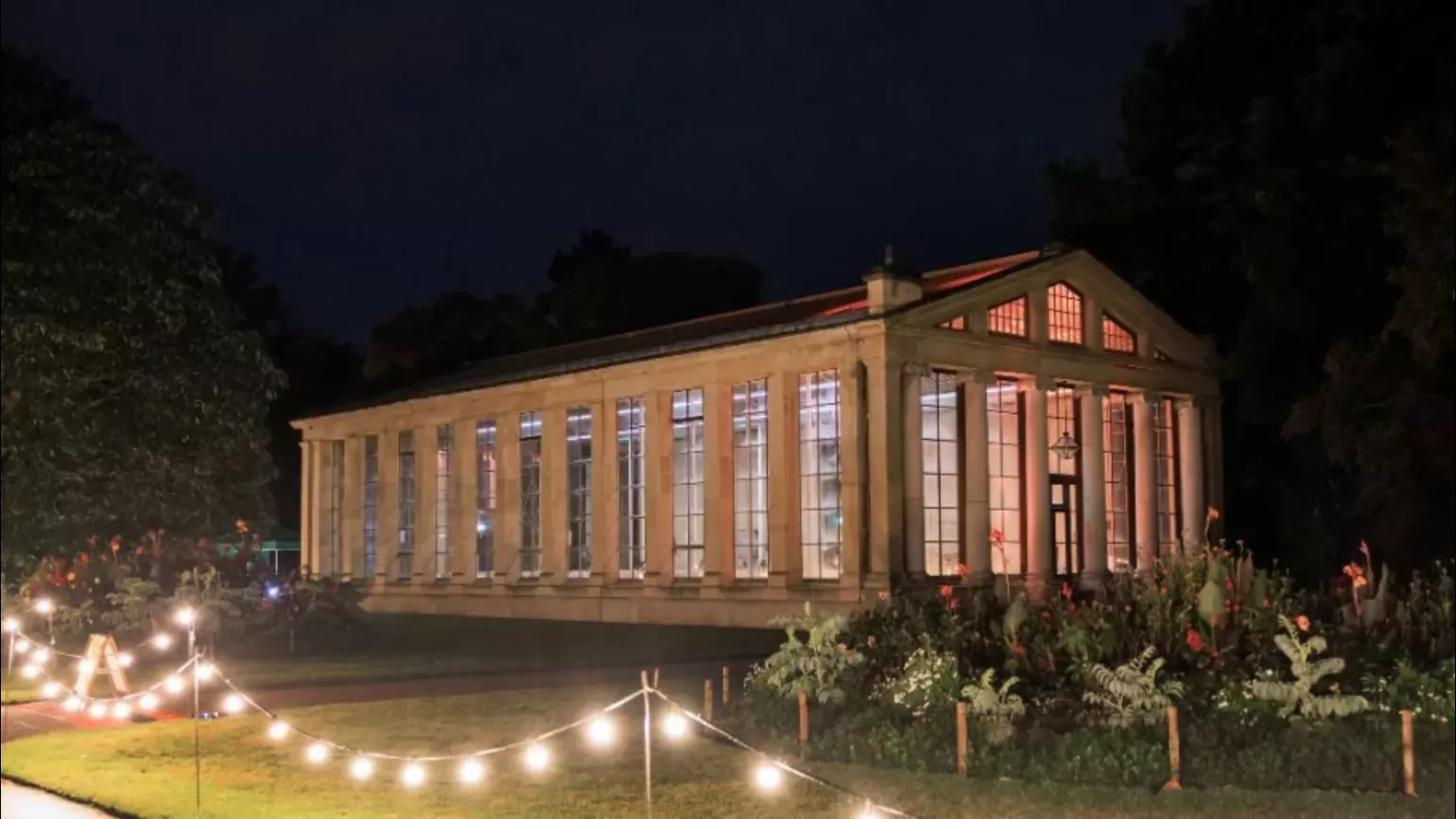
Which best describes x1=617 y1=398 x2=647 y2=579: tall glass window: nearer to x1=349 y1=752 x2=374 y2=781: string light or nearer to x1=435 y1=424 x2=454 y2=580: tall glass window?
x1=435 y1=424 x2=454 y2=580: tall glass window

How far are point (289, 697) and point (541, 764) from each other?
7603 millimetres

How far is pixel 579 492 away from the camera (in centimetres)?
4347

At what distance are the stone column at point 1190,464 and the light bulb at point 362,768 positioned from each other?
3188 centimetres

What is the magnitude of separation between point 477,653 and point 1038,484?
51.5 ft

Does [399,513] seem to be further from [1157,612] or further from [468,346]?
[1157,612]

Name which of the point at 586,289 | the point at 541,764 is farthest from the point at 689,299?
the point at 541,764

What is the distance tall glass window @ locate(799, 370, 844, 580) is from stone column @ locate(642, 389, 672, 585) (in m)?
4.57

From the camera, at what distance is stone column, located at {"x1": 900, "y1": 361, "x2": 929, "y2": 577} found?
3516cm

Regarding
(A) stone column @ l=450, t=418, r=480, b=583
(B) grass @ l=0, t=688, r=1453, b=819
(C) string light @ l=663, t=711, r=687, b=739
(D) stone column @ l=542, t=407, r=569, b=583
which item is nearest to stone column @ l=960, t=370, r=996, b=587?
(D) stone column @ l=542, t=407, r=569, b=583

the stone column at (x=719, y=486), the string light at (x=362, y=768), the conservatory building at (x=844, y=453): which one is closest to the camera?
the string light at (x=362, y=768)

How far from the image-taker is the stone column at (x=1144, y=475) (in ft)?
136

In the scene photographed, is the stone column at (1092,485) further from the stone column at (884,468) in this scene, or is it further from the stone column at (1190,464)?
the stone column at (884,468)

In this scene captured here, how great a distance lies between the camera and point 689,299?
7788cm

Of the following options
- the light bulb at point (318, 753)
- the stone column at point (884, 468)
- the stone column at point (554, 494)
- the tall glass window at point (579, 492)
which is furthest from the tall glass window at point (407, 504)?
the light bulb at point (318, 753)
